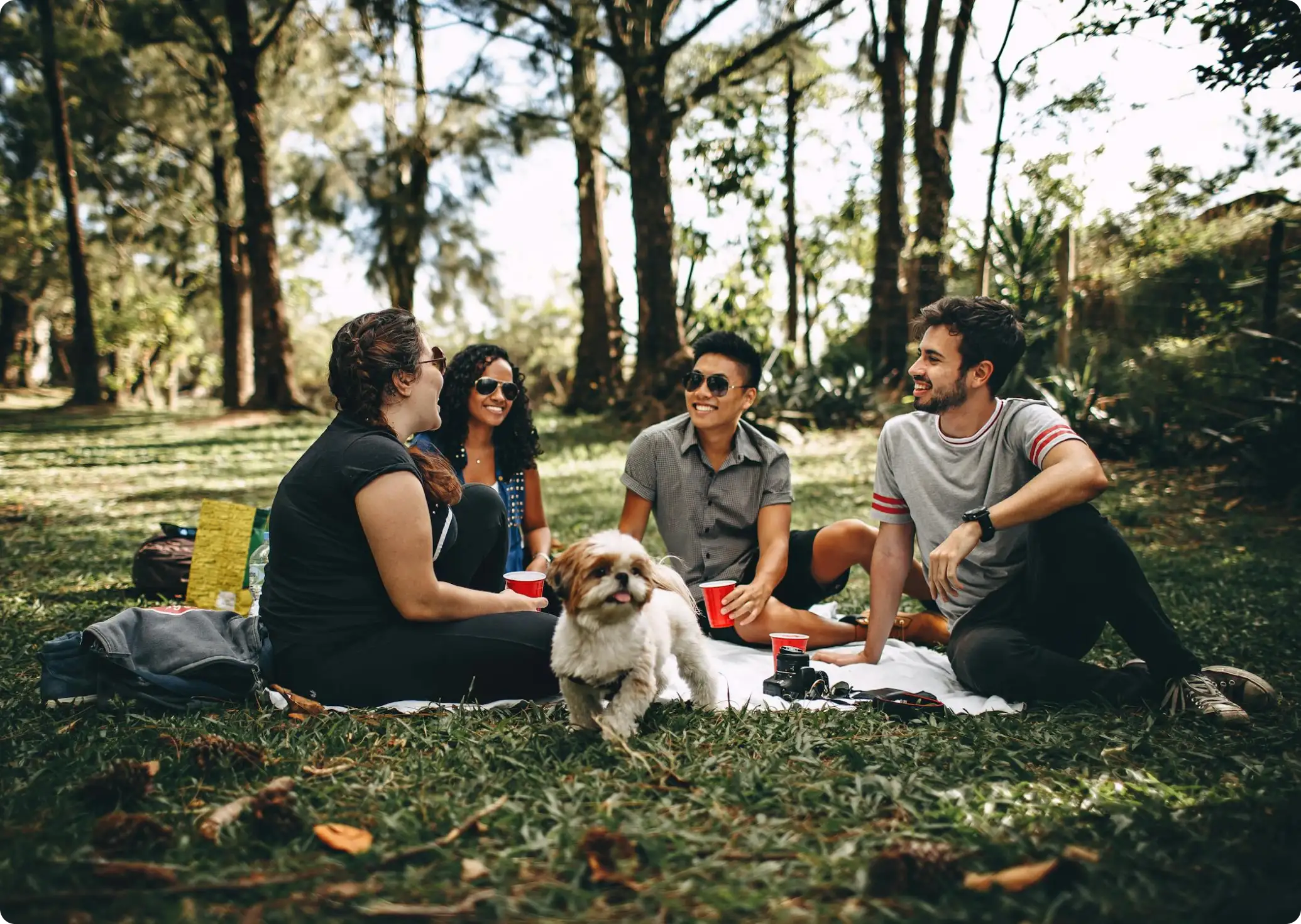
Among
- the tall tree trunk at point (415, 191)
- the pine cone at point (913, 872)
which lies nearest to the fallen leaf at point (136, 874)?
the pine cone at point (913, 872)

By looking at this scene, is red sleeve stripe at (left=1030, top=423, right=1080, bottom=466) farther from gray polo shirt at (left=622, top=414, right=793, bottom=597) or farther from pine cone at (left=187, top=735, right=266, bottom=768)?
pine cone at (left=187, top=735, right=266, bottom=768)

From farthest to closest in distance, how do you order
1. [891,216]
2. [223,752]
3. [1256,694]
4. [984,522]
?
[891,216]
[984,522]
[1256,694]
[223,752]

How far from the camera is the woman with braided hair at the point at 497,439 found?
444 cm

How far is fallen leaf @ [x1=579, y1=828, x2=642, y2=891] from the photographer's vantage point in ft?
6.46

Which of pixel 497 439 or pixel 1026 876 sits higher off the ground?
pixel 497 439

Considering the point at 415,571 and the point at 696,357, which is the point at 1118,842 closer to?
the point at 415,571

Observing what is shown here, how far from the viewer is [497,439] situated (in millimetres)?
4660

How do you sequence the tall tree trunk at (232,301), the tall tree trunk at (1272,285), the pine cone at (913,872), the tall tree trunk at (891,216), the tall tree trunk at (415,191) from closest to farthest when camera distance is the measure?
the pine cone at (913,872), the tall tree trunk at (1272,285), the tall tree trunk at (891,216), the tall tree trunk at (415,191), the tall tree trunk at (232,301)

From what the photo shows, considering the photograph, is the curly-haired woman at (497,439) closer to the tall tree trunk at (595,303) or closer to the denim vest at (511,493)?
the denim vest at (511,493)

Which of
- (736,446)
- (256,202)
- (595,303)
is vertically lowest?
(736,446)

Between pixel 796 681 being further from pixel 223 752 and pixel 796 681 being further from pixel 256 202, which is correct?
pixel 256 202

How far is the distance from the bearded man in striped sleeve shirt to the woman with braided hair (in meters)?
1.73

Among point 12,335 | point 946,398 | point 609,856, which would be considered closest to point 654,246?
point 946,398

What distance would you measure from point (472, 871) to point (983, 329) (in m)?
2.75
